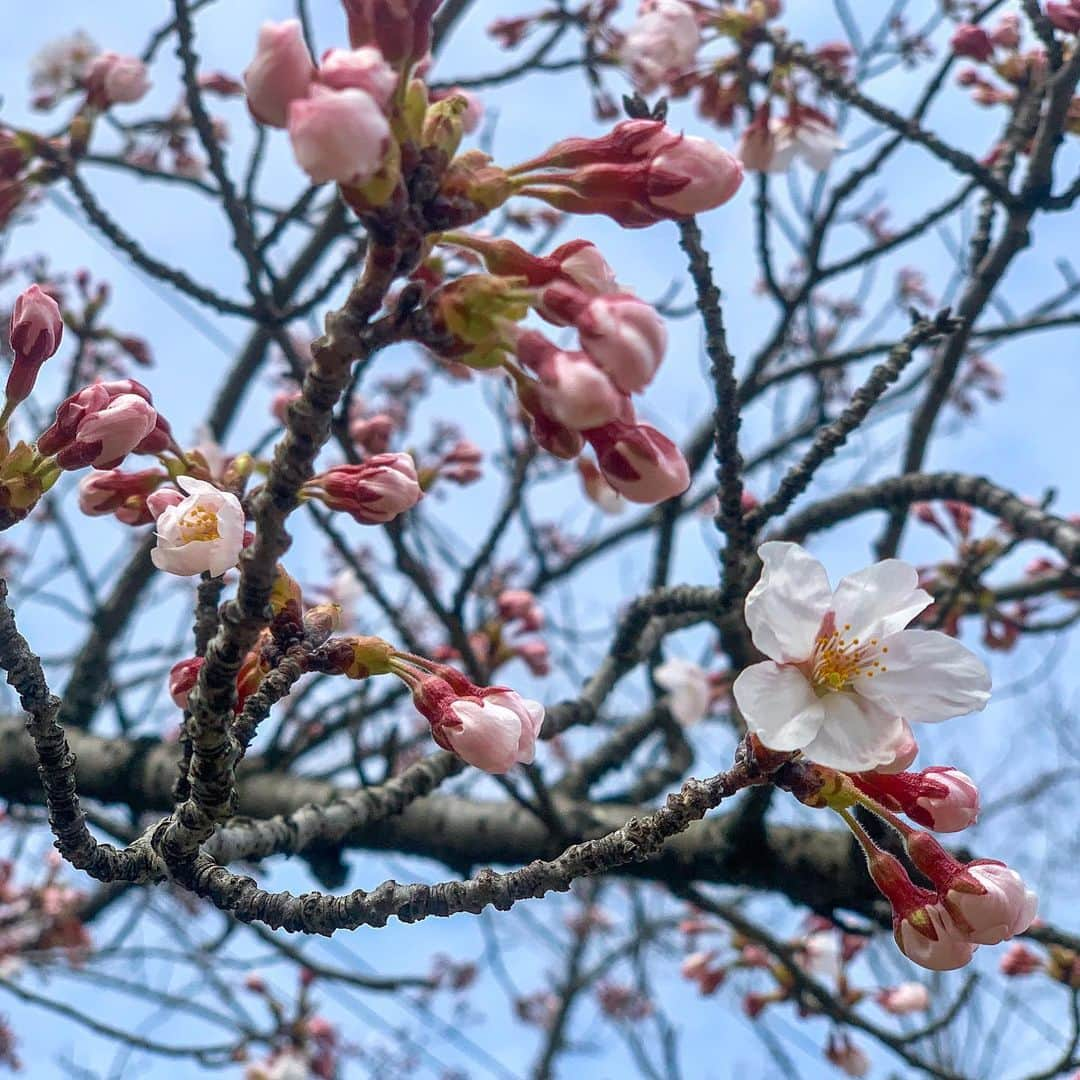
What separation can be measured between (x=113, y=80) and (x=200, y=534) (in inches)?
94.3

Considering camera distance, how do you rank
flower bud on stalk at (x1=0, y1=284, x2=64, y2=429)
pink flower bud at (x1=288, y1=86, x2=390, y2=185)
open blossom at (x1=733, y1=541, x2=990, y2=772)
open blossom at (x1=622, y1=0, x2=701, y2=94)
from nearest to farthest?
pink flower bud at (x1=288, y1=86, x2=390, y2=185) < open blossom at (x1=733, y1=541, x2=990, y2=772) < flower bud on stalk at (x1=0, y1=284, x2=64, y2=429) < open blossom at (x1=622, y1=0, x2=701, y2=94)

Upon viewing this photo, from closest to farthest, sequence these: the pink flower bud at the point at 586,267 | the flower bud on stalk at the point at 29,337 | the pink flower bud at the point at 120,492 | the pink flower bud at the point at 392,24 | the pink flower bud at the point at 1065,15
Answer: the pink flower bud at the point at 392,24
the pink flower bud at the point at 586,267
the flower bud on stalk at the point at 29,337
the pink flower bud at the point at 120,492
the pink flower bud at the point at 1065,15

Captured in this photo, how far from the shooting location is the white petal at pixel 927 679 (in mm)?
1192

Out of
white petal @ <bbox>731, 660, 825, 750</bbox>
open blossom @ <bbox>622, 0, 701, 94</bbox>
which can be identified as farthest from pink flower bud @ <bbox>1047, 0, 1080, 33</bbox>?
white petal @ <bbox>731, 660, 825, 750</bbox>

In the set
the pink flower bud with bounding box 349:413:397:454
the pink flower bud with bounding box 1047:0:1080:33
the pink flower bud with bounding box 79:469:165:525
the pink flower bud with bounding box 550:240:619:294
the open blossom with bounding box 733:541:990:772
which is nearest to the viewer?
the pink flower bud with bounding box 550:240:619:294

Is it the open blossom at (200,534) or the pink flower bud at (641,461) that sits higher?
the pink flower bud at (641,461)

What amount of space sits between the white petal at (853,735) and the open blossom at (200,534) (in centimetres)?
71

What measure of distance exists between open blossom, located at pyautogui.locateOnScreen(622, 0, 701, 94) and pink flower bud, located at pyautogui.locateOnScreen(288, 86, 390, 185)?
2.11 m

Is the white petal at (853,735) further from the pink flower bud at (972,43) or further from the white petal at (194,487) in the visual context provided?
the pink flower bud at (972,43)

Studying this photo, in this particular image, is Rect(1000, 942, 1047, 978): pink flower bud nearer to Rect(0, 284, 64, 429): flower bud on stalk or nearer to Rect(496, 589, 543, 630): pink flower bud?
Rect(496, 589, 543, 630): pink flower bud

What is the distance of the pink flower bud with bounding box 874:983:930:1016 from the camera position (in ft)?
10.4

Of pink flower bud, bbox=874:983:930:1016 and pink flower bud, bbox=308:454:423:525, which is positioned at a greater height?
pink flower bud, bbox=874:983:930:1016

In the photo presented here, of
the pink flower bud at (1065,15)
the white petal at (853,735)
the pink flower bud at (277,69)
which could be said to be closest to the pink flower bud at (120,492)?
the pink flower bud at (277,69)

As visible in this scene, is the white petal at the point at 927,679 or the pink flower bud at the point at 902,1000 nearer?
the white petal at the point at 927,679
